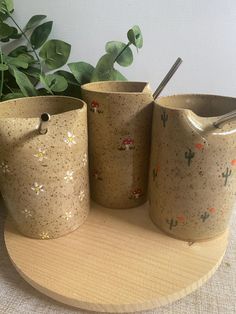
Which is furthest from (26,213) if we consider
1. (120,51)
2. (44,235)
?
(120,51)

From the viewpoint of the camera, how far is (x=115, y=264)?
1.01 ft

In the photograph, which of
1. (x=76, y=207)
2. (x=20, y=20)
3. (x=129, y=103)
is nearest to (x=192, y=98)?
(x=129, y=103)

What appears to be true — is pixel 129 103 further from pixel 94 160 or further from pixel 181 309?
pixel 181 309

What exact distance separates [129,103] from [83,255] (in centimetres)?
19

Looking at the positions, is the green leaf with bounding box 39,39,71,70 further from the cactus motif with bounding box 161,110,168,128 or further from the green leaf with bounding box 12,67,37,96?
the cactus motif with bounding box 161,110,168,128

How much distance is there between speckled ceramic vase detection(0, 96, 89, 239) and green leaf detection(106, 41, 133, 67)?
0.36 ft

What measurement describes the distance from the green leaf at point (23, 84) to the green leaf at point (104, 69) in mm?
90

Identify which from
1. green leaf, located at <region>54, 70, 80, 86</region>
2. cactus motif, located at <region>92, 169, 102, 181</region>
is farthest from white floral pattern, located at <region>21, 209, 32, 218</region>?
green leaf, located at <region>54, 70, 80, 86</region>

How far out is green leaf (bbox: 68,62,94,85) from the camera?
0.41 m

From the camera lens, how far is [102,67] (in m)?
0.41

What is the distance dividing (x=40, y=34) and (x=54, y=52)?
50 millimetres

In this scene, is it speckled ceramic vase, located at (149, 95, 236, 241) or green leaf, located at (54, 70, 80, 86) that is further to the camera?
green leaf, located at (54, 70, 80, 86)

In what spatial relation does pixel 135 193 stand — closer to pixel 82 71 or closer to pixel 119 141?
→ pixel 119 141

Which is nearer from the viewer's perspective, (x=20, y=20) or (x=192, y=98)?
(x=192, y=98)
